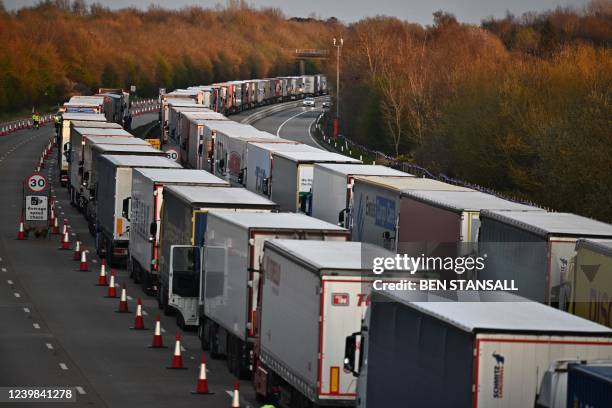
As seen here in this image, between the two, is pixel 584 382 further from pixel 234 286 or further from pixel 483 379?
pixel 234 286

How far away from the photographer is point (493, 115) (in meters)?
67.4

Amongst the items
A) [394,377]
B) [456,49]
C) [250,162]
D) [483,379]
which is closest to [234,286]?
[394,377]

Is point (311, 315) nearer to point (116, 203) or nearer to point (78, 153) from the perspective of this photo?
point (116, 203)

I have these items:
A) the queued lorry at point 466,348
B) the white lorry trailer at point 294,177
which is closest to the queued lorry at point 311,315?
the queued lorry at point 466,348

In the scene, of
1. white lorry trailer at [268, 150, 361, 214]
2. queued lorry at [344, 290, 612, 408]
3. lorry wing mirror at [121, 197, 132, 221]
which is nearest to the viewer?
queued lorry at [344, 290, 612, 408]

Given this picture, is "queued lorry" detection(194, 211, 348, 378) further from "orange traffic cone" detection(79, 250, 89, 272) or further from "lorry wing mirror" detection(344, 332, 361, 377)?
"orange traffic cone" detection(79, 250, 89, 272)

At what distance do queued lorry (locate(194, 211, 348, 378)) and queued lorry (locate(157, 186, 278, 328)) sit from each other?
42.0 inches

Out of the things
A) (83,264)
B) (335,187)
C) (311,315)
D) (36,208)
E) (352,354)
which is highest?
(311,315)

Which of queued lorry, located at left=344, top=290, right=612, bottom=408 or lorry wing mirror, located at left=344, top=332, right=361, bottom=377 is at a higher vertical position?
queued lorry, located at left=344, top=290, right=612, bottom=408

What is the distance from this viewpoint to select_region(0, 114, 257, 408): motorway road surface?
24.6 meters

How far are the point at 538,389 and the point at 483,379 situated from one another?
0.55 meters

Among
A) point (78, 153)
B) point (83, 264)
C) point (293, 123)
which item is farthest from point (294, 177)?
point (293, 123)

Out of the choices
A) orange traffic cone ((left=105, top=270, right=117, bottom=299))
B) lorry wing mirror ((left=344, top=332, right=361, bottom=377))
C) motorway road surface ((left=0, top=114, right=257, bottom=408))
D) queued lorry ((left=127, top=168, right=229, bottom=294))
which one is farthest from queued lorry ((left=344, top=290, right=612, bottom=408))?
orange traffic cone ((left=105, top=270, right=117, bottom=299))

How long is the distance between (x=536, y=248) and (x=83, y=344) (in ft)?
30.6
